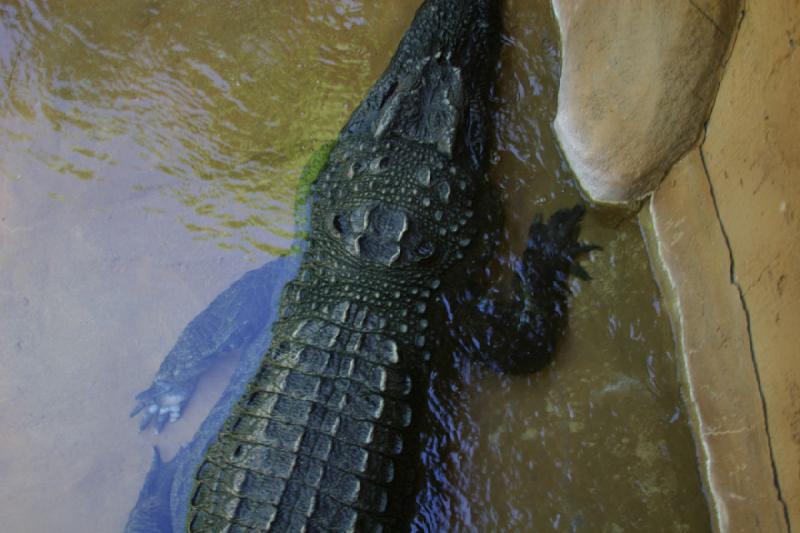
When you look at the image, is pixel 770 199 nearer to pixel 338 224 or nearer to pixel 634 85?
pixel 634 85

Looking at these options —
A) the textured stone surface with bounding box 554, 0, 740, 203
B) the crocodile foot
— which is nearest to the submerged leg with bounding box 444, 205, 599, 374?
the textured stone surface with bounding box 554, 0, 740, 203

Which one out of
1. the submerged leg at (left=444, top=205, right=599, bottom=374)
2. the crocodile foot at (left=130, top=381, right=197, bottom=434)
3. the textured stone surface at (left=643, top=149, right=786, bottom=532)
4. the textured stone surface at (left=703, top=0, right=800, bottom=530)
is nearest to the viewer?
the textured stone surface at (left=703, top=0, right=800, bottom=530)

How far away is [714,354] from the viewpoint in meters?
2.04

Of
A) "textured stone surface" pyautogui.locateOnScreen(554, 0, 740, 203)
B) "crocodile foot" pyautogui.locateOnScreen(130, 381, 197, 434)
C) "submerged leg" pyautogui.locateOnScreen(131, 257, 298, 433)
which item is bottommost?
"crocodile foot" pyautogui.locateOnScreen(130, 381, 197, 434)

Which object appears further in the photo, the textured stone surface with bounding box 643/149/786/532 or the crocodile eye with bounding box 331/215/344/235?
the crocodile eye with bounding box 331/215/344/235

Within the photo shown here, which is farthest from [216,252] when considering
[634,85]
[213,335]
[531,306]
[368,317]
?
[634,85]

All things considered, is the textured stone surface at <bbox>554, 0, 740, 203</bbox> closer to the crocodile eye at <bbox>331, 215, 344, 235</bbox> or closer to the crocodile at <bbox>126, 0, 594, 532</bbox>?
the crocodile at <bbox>126, 0, 594, 532</bbox>

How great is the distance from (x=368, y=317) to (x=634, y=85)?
1293 millimetres

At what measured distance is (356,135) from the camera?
2.56 m

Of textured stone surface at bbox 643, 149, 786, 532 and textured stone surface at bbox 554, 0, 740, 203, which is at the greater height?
textured stone surface at bbox 554, 0, 740, 203

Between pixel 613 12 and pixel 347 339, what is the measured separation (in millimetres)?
1563

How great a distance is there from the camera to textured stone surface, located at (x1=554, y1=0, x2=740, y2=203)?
6.34 ft

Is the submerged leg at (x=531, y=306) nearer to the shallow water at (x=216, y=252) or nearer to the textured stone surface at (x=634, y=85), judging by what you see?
the shallow water at (x=216, y=252)

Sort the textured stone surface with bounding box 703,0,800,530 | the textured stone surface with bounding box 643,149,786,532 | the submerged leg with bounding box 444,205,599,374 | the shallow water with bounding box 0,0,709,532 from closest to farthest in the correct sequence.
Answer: the textured stone surface with bounding box 703,0,800,530
the textured stone surface with bounding box 643,149,786,532
the shallow water with bounding box 0,0,709,532
the submerged leg with bounding box 444,205,599,374
